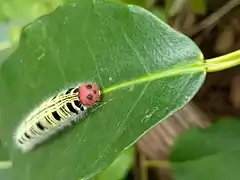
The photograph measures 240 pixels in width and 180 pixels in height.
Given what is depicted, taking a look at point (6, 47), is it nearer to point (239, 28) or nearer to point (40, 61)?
point (40, 61)

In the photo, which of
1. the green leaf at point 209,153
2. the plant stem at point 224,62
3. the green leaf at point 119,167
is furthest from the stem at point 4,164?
the plant stem at point 224,62

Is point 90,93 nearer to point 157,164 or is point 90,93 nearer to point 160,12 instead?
point 160,12

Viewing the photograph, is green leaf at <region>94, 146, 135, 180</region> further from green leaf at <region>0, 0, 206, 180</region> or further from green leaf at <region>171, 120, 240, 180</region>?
green leaf at <region>0, 0, 206, 180</region>

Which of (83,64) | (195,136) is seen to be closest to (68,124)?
(83,64)

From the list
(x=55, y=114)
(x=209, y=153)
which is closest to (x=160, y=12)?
(x=209, y=153)

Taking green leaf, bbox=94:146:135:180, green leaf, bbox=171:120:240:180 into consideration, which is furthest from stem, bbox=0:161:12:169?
green leaf, bbox=171:120:240:180
